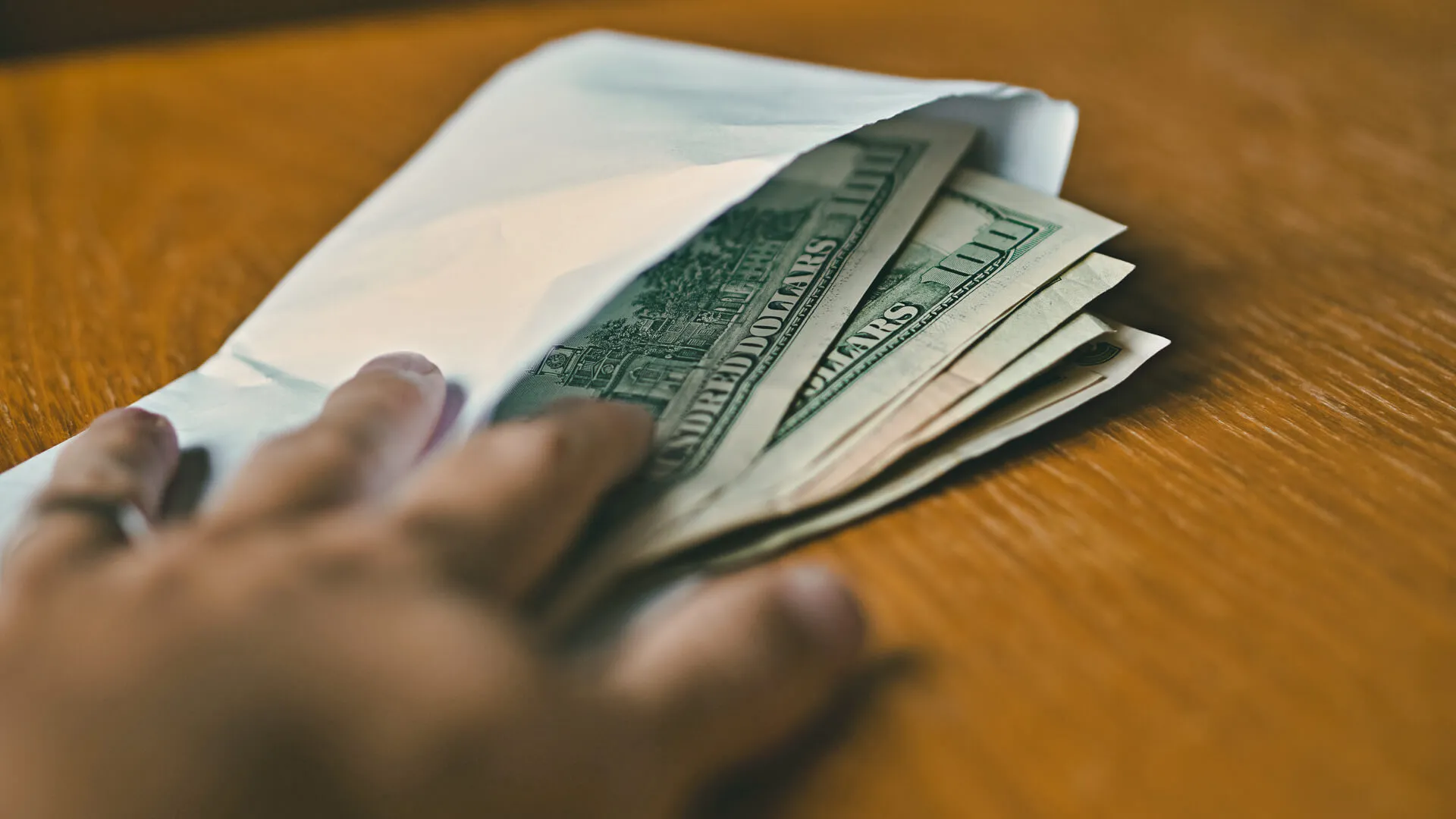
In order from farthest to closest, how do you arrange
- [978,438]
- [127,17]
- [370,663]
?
[127,17]
[978,438]
[370,663]

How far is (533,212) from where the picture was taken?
1.47 feet

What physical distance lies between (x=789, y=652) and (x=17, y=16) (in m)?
1.48

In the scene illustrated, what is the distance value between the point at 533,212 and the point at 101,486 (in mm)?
202

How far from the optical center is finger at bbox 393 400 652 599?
0.88 feet

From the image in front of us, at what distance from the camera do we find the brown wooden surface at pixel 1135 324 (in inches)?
10.1

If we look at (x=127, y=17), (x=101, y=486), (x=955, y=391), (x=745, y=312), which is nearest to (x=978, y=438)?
(x=955, y=391)

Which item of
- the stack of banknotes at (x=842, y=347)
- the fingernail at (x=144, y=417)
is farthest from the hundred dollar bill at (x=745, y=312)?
the fingernail at (x=144, y=417)

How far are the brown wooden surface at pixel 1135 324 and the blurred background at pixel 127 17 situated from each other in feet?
1.77

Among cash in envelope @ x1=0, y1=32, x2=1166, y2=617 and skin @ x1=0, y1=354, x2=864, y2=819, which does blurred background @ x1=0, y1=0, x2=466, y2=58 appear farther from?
skin @ x1=0, y1=354, x2=864, y2=819

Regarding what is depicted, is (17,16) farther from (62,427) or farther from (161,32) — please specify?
(62,427)

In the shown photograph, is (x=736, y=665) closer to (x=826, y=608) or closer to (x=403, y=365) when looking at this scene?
(x=826, y=608)

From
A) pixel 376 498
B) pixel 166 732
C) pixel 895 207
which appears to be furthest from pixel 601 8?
pixel 166 732

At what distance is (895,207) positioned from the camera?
1.57 feet

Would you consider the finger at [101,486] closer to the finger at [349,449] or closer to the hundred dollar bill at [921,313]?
the finger at [349,449]
